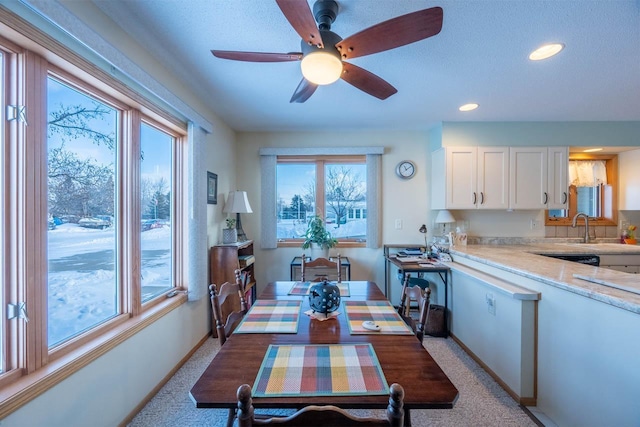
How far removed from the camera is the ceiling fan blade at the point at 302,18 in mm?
1151

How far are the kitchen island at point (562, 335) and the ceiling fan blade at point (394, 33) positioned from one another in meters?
1.63

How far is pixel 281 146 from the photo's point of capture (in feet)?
12.7

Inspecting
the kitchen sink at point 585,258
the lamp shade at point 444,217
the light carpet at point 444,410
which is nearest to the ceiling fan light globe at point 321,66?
the light carpet at point 444,410

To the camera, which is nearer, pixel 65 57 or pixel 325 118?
pixel 65 57

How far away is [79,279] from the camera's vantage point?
1592 millimetres

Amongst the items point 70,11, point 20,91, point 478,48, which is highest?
point 478,48

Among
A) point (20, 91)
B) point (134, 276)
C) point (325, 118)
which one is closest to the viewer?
point (20, 91)

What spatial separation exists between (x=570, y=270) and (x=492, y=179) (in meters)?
1.65

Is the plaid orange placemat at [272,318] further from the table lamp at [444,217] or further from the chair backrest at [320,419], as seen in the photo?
the table lamp at [444,217]

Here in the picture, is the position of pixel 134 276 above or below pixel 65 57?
below

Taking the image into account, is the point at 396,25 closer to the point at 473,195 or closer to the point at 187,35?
the point at 187,35

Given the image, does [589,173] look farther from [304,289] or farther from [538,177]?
[304,289]

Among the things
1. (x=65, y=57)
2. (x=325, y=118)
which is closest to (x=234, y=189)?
(x=325, y=118)

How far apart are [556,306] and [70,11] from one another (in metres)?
3.19
